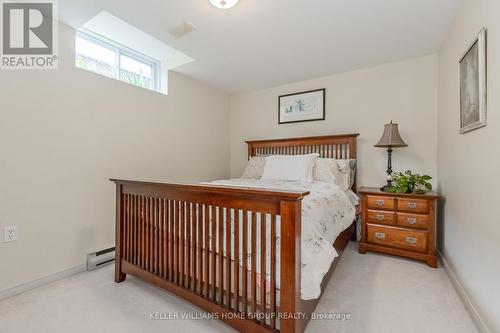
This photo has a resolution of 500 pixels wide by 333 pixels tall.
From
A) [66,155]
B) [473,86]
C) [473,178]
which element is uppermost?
→ [473,86]

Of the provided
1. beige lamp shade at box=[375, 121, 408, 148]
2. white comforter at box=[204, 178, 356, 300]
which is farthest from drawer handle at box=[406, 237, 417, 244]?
beige lamp shade at box=[375, 121, 408, 148]

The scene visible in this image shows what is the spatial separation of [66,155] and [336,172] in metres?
2.77

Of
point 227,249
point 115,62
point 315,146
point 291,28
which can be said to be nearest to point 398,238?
point 315,146

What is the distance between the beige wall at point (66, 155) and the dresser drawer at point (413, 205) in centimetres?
274

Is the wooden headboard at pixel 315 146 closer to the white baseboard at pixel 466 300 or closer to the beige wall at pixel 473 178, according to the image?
the beige wall at pixel 473 178

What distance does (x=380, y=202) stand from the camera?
8.08 ft

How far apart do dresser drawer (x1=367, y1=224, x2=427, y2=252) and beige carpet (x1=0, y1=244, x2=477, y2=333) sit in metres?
0.24

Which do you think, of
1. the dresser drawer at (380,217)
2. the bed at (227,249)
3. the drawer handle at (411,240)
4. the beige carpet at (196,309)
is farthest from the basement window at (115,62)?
the drawer handle at (411,240)

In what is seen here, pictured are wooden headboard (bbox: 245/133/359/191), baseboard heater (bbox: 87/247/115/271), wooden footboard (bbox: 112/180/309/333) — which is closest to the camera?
wooden footboard (bbox: 112/180/309/333)

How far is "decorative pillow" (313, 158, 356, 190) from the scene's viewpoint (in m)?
2.74

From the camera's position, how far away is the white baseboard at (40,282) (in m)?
1.75

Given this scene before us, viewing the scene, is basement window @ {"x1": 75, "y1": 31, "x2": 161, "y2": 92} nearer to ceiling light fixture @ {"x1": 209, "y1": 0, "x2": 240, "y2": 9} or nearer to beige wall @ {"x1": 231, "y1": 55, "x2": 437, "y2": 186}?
ceiling light fixture @ {"x1": 209, "y1": 0, "x2": 240, "y2": 9}

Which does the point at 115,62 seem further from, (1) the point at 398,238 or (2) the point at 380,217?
(1) the point at 398,238

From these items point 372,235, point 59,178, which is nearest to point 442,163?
point 372,235
